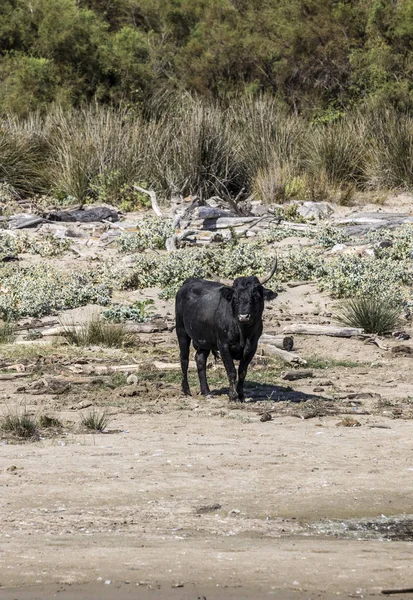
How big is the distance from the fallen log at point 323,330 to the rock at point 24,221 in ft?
26.3

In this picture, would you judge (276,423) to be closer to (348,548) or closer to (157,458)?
(157,458)

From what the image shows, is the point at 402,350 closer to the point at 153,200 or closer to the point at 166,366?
the point at 166,366

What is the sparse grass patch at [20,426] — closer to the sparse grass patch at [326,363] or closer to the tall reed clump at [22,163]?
the sparse grass patch at [326,363]

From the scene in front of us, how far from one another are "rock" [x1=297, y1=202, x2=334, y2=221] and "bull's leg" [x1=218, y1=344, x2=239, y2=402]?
1019cm

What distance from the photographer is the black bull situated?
10438 millimetres

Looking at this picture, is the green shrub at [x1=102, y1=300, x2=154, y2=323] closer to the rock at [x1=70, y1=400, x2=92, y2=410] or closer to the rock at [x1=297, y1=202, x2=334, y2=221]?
the rock at [x1=70, y1=400, x2=92, y2=410]

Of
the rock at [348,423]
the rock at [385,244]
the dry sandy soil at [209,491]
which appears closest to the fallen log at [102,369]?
the dry sandy soil at [209,491]

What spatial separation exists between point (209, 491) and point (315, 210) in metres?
14.3

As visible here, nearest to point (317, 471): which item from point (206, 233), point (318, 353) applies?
point (318, 353)

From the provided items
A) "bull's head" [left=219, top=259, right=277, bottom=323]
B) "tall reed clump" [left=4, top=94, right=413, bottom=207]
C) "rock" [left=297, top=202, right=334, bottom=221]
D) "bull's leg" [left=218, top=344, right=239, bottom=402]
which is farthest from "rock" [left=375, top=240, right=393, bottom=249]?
"bull's head" [left=219, top=259, right=277, bottom=323]

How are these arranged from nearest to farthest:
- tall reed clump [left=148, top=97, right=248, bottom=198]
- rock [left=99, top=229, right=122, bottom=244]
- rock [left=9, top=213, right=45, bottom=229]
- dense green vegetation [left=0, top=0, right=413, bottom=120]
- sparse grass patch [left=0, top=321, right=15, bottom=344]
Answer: sparse grass patch [left=0, top=321, right=15, bottom=344], rock [left=99, top=229, right=122, bottom=244], rock [left=9, top=213, right=45, bottom=229], tall reed clump [left=148, top=97, right=248, bottom=198], dense green vegetation [left=0, top=0, right=413, bottom=120]

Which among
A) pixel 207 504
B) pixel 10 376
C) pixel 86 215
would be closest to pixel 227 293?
pixel 10 376

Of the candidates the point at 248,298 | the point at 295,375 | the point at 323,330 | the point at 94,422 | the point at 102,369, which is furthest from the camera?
the point at 323,330

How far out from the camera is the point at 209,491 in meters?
7.34
